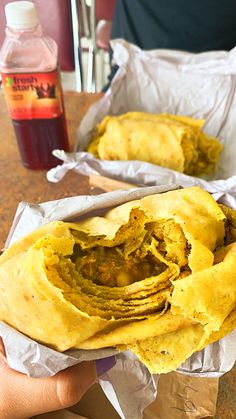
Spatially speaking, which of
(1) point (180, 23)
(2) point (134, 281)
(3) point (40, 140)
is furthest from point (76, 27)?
(2) point (134, 281)

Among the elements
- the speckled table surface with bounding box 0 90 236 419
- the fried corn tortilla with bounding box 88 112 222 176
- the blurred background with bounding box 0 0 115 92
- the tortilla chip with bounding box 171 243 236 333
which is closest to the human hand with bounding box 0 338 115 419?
the tortilla chip with bounding box 171 243 236 333

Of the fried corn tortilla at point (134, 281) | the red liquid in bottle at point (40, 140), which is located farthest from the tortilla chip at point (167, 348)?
the red liquid in bottle at point (40, 140)

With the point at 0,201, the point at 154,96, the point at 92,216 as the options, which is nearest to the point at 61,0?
the point at 154,96

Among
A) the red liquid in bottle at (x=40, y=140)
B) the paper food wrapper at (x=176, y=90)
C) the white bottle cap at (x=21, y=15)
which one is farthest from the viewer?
the paper food wrapper at (x=176, y=90)

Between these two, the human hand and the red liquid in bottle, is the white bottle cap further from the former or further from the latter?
the human hand

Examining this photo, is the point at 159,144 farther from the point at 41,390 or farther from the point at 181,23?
the point at 41,390

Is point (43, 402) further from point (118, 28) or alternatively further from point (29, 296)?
point (118, 28)

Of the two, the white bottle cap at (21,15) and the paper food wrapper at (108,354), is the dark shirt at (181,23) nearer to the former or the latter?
the white bottle cap at (21,15)
